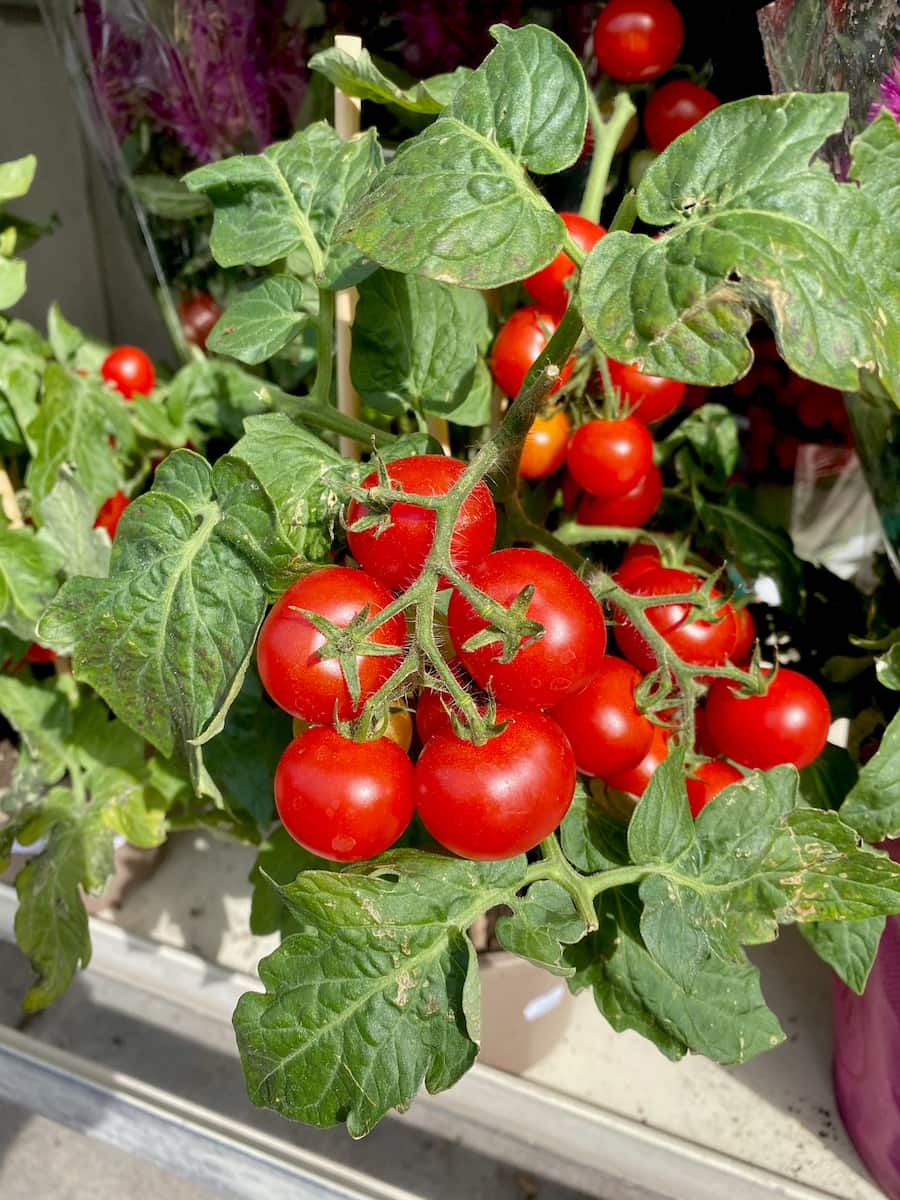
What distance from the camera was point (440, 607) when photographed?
15.7 inches

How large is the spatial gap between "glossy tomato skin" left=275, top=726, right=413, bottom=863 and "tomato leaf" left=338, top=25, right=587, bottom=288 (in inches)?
7.2

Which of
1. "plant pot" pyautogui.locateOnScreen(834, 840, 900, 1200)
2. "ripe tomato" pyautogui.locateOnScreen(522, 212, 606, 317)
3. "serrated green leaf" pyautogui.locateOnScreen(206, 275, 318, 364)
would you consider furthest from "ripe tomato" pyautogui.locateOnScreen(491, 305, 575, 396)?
"plant pot" pyautogui.locateOnScreen(834, 840, 900, 1200)

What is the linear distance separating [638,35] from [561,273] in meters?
0.19

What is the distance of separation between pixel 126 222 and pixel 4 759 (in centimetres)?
52

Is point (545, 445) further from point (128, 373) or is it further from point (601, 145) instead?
point (128, 373)

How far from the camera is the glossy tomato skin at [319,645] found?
1.18 feet

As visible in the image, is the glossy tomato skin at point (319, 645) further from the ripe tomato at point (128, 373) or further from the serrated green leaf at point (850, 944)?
the ripe tomato at point (128, 373)

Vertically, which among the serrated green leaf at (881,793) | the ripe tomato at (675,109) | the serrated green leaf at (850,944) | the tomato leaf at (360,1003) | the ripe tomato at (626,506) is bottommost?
the serrated green leaf at (850,944)

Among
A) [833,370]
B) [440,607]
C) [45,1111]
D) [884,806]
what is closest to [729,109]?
[833,370]

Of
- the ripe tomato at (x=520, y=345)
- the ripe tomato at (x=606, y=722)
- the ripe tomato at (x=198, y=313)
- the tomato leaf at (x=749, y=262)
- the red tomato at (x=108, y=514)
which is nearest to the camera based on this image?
the tomato leaf at (x=749, y=262)

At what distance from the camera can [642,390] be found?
1.78 feet

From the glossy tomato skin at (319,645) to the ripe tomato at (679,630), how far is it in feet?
0.48

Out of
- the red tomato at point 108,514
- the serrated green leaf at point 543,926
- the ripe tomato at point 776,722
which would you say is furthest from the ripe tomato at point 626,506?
the red tomato at point 108,514

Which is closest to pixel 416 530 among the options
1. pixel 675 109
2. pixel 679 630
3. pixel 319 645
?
pixel 319 645
